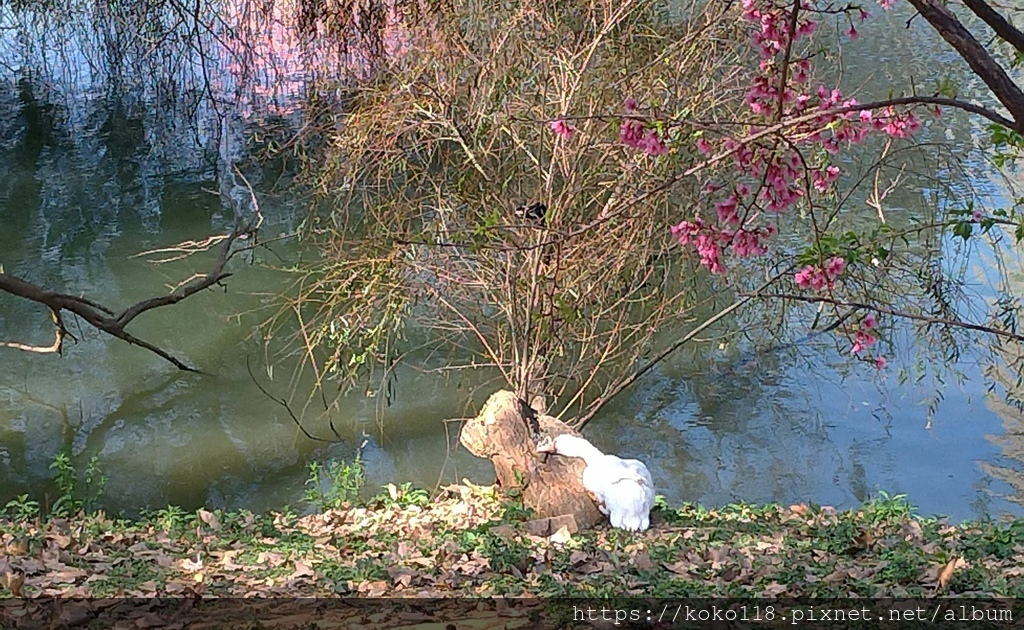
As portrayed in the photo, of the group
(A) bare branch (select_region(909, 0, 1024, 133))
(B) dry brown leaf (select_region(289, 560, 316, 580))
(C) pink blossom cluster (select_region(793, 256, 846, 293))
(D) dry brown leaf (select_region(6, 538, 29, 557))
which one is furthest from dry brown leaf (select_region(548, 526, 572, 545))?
(A) bare branch (select_region(909, 0, 1024, 133))

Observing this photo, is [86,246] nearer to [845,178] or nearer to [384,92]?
[384,92]

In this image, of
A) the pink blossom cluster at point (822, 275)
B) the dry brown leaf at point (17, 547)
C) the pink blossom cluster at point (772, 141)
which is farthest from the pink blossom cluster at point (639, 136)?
the dry brown leaf at point (17, 547)

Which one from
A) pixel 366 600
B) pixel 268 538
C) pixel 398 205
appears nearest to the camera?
pixel 366 600

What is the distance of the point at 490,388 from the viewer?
19.8 feet

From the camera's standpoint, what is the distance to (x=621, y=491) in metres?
4.09

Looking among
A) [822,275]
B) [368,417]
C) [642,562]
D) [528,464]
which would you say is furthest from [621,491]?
[368,417]

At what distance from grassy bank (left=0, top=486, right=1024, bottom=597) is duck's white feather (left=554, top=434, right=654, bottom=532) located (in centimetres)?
10

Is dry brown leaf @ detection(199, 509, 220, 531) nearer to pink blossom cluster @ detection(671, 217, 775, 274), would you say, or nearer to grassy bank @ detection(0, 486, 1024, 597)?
grassy bank @ detection(0, 486, 1024, 597)

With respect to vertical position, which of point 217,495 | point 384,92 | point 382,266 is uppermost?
point 384,92

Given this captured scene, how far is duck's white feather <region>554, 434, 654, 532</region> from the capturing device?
408 centimetres

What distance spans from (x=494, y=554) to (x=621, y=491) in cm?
80

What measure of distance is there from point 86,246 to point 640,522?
5.62 m

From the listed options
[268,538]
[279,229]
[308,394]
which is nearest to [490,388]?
[308,394]

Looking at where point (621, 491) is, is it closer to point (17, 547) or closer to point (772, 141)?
point (772, 141)
